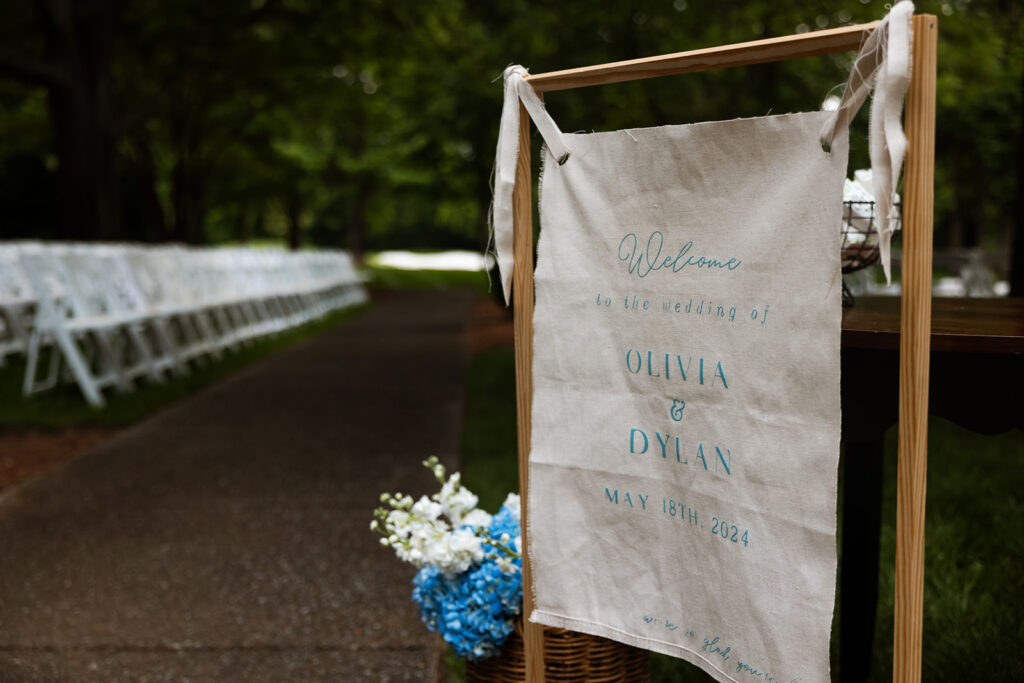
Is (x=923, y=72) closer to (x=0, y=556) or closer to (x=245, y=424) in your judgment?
(x=0, y=556)

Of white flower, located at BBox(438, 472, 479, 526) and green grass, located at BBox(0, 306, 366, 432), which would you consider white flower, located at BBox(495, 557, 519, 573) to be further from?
green grass, located at BBox(0, 306, 366, 432)

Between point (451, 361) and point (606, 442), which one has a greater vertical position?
point (606, 442)

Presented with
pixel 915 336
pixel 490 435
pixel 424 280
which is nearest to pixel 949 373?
pixel 915 336

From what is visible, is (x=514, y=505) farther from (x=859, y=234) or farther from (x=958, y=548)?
(x=958, y=548)

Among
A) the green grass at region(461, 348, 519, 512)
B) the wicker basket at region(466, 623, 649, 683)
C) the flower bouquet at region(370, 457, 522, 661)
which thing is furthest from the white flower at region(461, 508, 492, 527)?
the green grass at region(461, 348, 519, 512)

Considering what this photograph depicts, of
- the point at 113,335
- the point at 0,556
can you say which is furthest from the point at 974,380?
the point at 113,335

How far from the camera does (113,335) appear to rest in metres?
8.00

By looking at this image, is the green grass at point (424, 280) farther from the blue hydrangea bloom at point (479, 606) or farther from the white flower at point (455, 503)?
the blue hydrangea bloom at point (479, 606)

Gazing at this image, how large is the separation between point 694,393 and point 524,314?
416 millimetres

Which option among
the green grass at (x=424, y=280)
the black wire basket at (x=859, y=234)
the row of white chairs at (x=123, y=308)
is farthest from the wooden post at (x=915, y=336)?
the green grass at (x=424, y=280)

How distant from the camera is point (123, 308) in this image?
328 inches

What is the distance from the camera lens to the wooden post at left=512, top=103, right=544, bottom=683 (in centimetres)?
189

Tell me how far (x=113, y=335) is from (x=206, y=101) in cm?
1283

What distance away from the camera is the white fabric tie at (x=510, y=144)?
71.1 inches
